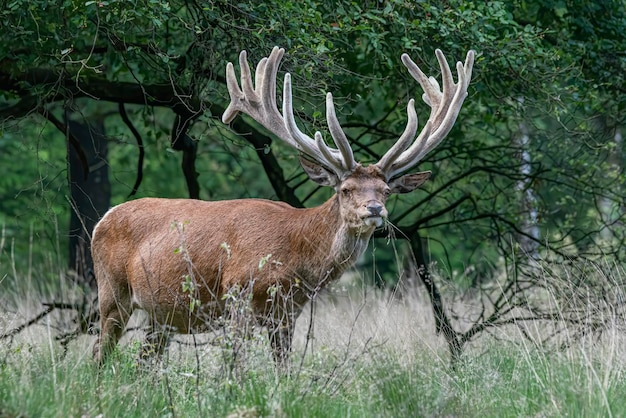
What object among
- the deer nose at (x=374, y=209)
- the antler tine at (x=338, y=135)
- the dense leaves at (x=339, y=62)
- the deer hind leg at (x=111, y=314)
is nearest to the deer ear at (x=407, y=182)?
the antler tine at (x=338, y=135)

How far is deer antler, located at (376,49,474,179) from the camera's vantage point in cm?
733

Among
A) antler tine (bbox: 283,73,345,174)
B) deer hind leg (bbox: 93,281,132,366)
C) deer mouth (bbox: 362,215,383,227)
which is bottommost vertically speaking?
deer hind leg (bbox: 93,281,132,366)

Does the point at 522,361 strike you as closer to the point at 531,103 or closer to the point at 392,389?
the point at 392,389

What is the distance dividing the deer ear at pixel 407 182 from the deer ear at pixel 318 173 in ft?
1.35

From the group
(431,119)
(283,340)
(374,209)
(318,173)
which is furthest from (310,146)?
(283,340)

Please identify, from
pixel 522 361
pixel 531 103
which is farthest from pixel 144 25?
pixel 522 361

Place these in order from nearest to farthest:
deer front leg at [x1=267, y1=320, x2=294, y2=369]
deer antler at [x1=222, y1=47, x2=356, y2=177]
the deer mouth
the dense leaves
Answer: deer front leg at [x1=267, y1=320, x2=294, y2=369] → the deer mouth → deer antler at [x1=222, y1=47, x2=356, y2=177] → the dense leaves

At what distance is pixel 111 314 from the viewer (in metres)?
8.05

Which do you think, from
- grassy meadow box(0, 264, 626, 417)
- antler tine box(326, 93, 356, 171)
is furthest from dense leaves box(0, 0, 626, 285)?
grassy meadow box(0, 264, 626, 417)

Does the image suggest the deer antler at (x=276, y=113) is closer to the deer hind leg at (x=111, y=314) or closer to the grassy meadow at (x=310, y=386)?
the grassy meadow at (x=310, y=386)

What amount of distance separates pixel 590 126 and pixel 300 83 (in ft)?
15.7

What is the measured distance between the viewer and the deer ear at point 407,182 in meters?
7.58

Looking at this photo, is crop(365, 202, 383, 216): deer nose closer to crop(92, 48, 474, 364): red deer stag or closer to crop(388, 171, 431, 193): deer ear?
crop(92, 48, 474, 364): red deer stag

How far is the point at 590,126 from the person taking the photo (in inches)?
479
